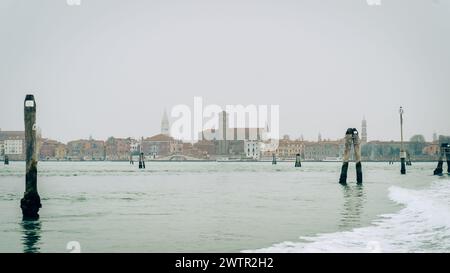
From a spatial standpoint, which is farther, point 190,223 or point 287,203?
point 287,203

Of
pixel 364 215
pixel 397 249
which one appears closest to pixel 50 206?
pixel 364 215

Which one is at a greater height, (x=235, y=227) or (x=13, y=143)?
(x=13, y=143)

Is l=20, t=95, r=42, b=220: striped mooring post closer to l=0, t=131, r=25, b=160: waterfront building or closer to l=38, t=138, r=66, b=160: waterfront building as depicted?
l=0, t=131, r=25, b=160: waterfront building

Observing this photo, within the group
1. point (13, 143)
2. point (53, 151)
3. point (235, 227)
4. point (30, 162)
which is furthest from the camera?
point (53, 151)

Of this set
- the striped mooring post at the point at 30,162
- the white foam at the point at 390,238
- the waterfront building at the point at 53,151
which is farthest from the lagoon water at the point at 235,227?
the waterfront building at the point at 53,151

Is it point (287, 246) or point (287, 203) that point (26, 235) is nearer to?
point (287, 246)

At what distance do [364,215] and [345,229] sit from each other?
3893 mm

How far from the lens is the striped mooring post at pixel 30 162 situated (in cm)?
1755

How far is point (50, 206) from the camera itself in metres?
23.5

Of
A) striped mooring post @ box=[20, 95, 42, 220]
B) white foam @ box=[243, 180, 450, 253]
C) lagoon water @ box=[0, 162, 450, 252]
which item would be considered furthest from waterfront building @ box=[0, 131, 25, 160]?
Result: white foam @ box=[243, 180, 450, 253]

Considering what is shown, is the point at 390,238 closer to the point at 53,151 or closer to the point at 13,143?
the point at 13,143

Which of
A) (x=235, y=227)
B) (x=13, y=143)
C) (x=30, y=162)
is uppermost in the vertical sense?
(x=13, y=143)

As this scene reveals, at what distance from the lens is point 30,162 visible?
59.0 feet

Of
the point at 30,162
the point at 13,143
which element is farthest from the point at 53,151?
the point at 30,162
